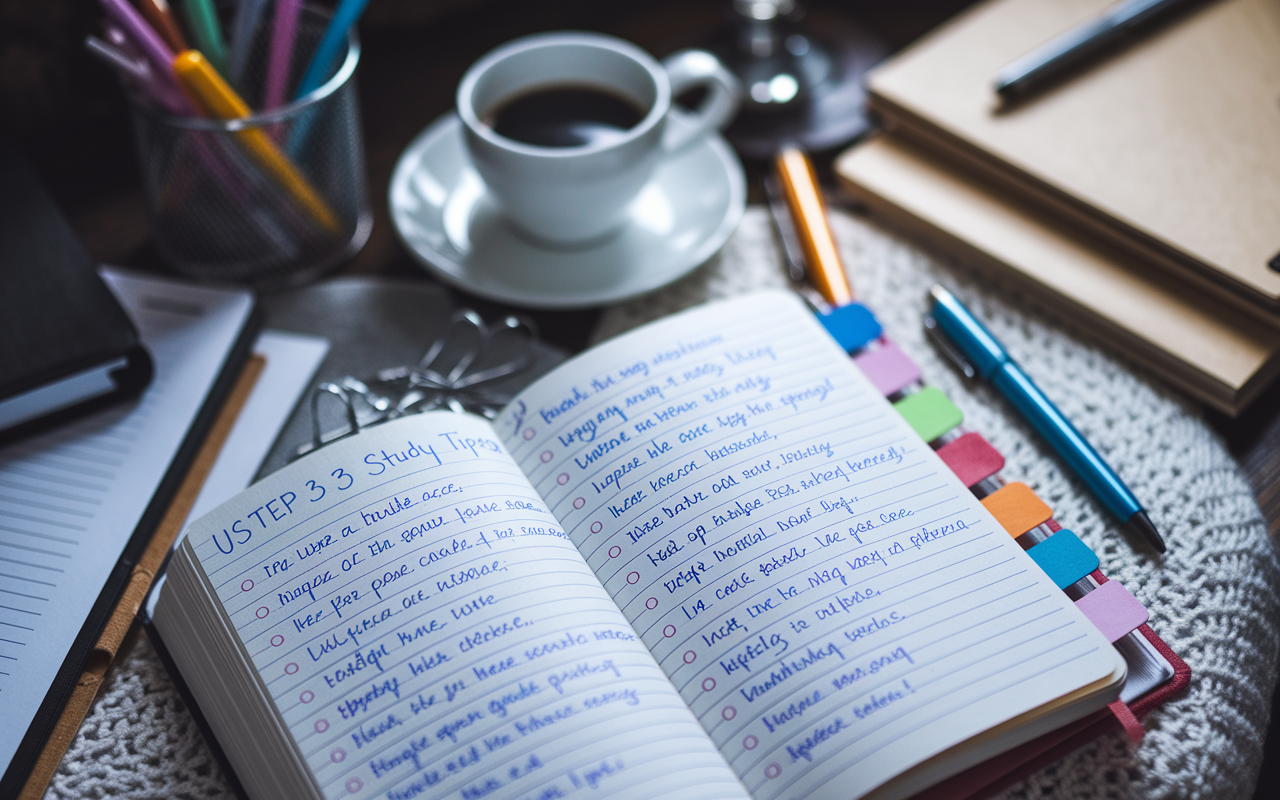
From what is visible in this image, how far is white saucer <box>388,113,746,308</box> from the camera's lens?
688mm

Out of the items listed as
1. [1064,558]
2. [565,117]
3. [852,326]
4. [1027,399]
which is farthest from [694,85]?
[1064,558]

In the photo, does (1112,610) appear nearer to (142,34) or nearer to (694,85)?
(694,85)

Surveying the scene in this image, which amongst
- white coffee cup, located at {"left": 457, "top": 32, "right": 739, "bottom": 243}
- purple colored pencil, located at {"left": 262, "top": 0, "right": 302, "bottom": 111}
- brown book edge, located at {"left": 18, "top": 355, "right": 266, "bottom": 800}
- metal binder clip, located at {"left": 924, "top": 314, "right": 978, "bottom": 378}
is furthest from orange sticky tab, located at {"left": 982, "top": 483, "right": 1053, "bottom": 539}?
purple colored pencil, located at {"left": 262, "top": 0, "right": 302, "bottom": 111}

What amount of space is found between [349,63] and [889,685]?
0.58 m

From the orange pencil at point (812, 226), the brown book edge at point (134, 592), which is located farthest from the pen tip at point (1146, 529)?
the brown book edge at point (134, 592)

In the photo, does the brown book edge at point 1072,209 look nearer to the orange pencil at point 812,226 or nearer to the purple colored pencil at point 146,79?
the orange pencil at point 812,226

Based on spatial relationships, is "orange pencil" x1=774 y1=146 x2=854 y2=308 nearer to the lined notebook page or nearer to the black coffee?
the black coffee

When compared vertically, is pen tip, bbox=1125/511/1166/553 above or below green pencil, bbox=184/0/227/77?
below

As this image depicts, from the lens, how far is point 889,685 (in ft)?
1.38

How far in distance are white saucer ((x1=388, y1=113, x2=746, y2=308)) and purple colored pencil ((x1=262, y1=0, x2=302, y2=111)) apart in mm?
113

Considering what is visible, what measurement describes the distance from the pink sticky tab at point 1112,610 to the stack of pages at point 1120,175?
8.1 inches

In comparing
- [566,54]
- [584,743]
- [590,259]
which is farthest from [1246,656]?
[566,54]

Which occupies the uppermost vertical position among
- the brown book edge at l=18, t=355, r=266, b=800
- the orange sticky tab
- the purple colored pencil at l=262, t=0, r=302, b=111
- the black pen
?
the purple colored pencil at l=262, t=0, r=302, b=111

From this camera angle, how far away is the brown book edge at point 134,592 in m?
0.46
